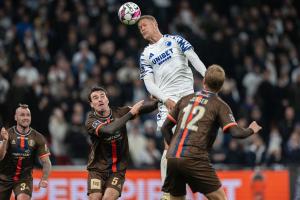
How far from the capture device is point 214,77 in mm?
10680

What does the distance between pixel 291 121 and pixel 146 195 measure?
183 inches

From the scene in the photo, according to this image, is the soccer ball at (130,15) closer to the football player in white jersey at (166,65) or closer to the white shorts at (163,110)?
the football player in white jersey at (166,65)

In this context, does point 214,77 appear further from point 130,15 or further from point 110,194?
point 130,15

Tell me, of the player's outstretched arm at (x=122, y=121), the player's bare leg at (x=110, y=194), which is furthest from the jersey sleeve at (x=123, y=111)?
the player's bare leg at (x=110, y=194)

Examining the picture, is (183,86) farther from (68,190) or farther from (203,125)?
(68,190)

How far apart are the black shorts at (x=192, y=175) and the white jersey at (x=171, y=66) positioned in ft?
7.02

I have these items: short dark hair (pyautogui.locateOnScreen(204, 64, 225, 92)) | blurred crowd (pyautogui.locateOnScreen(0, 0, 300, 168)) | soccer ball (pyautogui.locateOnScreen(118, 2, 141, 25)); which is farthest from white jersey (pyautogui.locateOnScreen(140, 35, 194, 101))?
blurred crowd (pyautogui.locateOnScreen(0, 0, 300, 168))

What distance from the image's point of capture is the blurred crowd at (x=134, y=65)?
19.4 meters

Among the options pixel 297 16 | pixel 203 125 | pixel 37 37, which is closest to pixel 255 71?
pixel 297 16

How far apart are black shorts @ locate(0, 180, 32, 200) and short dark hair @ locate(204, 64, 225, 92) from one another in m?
4.03

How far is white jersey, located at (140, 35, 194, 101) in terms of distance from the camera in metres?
12.7

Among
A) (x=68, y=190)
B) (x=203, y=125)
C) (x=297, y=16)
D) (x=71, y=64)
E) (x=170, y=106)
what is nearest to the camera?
(x=203, y=125)

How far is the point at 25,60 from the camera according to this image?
67.9ft

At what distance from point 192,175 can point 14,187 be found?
154 inches
